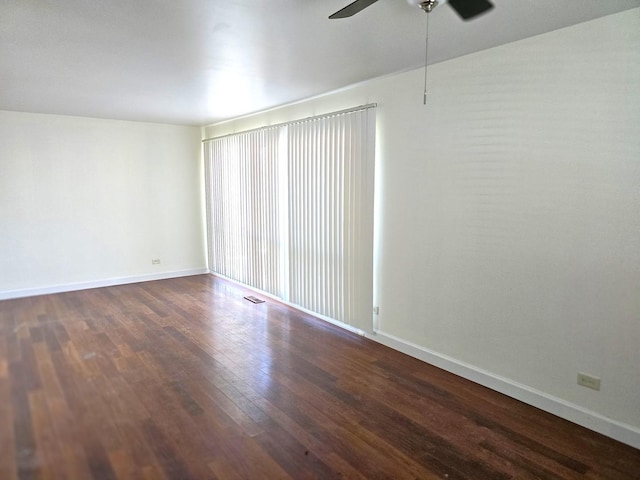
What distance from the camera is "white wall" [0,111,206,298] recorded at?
18.0ft

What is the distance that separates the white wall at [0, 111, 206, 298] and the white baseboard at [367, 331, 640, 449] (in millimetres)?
4563

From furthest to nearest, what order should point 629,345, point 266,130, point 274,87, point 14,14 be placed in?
point 266,130, point 274,87, point 629,345, point 14,14

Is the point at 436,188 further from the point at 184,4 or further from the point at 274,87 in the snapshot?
the point at 184,4

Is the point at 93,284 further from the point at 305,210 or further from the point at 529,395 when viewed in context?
the point at 529,395

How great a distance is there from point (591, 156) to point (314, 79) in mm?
2350

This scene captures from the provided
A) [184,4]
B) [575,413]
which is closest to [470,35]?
[184,4]

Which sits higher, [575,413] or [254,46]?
[254,46]

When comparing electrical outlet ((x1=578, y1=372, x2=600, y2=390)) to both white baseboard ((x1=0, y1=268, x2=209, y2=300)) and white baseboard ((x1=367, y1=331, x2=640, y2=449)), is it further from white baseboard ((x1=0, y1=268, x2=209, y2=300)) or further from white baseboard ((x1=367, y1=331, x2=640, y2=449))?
white baseboard ((x1=0, y1=268, x2=209, y2=300))

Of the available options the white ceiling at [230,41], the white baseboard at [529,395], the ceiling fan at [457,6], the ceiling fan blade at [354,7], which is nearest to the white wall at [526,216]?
the white baseboard at [529,395]

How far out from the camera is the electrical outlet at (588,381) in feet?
8.39

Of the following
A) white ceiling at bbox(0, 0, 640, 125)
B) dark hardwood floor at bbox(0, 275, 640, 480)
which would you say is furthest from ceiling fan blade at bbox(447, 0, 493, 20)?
dark hardwood floor at bbox(0, 275, 640, 480)

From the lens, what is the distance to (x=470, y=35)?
2.65 meters

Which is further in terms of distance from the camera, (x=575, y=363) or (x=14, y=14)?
(x=575, y=363)

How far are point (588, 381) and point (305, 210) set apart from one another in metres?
3.14
